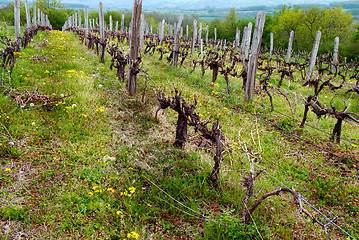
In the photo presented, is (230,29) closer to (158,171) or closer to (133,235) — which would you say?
(158,171)

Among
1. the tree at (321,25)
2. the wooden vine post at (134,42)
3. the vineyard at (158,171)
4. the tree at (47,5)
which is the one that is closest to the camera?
the vineyard at (158,171)

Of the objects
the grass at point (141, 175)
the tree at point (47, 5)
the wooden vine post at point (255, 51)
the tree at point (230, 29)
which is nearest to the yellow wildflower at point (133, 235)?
the grass at point (141, 175)

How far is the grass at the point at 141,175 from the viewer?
2912 mm

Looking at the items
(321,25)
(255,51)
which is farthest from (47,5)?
(255,51)

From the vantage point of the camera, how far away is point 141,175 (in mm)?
3762

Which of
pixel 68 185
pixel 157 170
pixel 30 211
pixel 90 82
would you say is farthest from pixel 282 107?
pixel 30 211

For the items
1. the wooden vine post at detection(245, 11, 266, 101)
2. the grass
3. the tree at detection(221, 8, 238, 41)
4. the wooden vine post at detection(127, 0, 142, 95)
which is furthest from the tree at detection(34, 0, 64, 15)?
the wooden vine post at detection(245, 11, 266, 101)

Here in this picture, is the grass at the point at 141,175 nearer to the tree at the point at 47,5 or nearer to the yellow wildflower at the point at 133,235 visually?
the yellow wildflower at the point at 133,235

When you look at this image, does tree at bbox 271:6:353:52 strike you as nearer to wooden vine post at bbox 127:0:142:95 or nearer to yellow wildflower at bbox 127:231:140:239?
wooden vine post at bbox 127:0:142:95

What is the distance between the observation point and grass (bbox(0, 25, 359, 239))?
2.91 metres

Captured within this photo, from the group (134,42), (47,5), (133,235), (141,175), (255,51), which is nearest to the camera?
(133,235)

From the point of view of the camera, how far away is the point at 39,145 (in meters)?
4.18

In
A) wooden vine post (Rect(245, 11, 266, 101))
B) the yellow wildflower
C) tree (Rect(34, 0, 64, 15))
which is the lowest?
the yellow wildflower

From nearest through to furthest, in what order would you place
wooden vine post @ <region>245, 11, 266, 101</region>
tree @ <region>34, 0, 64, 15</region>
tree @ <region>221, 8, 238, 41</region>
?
wooden vine post @ <region>245, 11, 266, 101</region>, tree @ <region>34, 0, 64, 15</region>, tree @ <region>221, 8, 238, 41</region>
